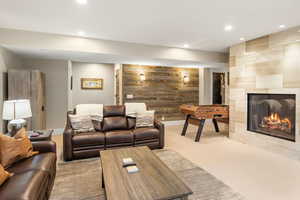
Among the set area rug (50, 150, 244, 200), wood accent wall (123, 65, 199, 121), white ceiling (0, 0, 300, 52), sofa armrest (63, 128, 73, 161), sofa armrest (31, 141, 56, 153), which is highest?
white ceiling (0, 0, 300, 52)

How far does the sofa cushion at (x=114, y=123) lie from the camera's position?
3.90 meters

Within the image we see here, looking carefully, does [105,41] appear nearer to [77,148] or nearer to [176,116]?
[77,148]

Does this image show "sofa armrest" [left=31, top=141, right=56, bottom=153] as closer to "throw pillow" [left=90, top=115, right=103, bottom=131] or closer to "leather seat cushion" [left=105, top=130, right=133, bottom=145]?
"leather seat cushion" [left=105, top=130, right=133, bottom=145]

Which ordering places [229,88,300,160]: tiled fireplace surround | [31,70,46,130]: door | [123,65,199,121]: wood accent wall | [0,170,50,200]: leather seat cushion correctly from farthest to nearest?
[123,65,199,121]: wood accent wall
[31,70,46,130]: door
[229,88,300,160]: tiled fireplace surround
[0,170,50,200]: leather seat cushion

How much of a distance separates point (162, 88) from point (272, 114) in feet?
11.7

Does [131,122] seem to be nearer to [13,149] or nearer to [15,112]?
[15,112]

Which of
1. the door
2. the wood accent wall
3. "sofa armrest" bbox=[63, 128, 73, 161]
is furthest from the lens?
the wood accent wall

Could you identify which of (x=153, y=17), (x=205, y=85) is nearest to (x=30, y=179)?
(x=153, y=17)

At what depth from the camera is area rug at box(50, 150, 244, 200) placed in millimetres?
2158

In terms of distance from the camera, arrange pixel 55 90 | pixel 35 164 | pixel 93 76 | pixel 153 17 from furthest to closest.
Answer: pixel 93 76
pixel 55 90
pixel 153 17
pixel 35 164

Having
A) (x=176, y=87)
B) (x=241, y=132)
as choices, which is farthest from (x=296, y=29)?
(x=176, y=87)

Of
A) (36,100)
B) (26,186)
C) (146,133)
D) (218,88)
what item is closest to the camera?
(26,186)

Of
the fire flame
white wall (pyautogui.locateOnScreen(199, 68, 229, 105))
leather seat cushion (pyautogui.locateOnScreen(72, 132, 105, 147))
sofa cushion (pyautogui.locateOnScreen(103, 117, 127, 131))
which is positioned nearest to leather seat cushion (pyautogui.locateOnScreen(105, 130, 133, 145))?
leather seat cushion (pyautogui.locateOnScreen(72, 132, 105, 147))

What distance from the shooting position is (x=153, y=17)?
9.66 ft
